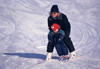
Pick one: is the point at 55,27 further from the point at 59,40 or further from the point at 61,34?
the point at 59,40

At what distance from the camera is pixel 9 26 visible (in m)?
7.64

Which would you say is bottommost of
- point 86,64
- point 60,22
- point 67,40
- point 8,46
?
point 8,46

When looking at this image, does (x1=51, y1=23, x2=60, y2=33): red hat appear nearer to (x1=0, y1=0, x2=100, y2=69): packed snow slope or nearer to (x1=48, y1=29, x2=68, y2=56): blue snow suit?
(x1=48, y1=29, x2=68, y2=56): blue snow suit

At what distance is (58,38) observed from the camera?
157 inches

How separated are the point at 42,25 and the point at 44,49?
2.53 meters

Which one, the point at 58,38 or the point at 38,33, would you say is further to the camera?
the point at 38,33

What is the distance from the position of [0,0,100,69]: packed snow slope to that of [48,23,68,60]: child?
306 mm

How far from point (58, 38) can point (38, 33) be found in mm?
3240

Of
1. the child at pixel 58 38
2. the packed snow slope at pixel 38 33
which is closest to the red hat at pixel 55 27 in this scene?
the child at pixel 58 38

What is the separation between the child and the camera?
3907 millimetres

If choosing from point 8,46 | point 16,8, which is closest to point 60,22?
point 8,46

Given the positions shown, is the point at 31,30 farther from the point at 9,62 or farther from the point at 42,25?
the point at 9,62

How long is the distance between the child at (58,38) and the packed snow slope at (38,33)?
0.31 metres

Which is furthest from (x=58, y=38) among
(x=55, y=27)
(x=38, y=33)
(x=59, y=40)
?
(x=38, y=33)
